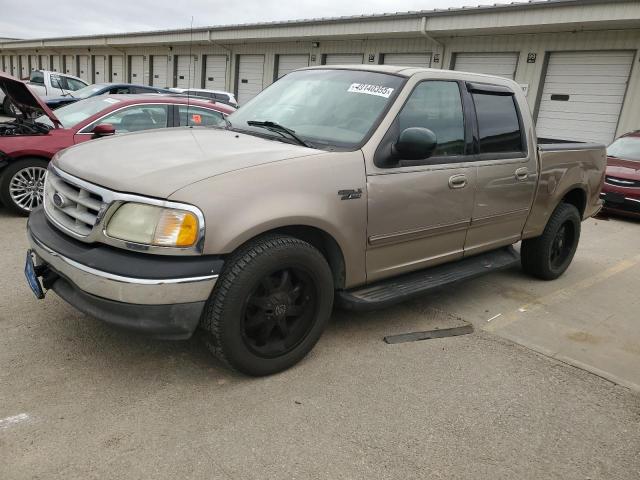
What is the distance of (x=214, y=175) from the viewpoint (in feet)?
8.73

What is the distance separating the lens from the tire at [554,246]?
5090 millimetres

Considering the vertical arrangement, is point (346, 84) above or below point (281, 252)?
above

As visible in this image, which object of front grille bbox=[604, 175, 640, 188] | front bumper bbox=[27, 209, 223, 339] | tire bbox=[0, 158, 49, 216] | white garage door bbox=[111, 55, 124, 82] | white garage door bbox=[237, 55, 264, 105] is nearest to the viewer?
front bumper bbox=[27, 209, 223, 339]

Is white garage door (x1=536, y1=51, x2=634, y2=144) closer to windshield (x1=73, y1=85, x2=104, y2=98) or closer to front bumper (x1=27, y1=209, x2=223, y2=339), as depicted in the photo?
windshield (x1=73, y1=85, x2=104, y2=98)

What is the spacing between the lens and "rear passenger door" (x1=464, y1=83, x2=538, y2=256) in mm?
4035

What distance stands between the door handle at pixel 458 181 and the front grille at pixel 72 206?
2288 millimetres

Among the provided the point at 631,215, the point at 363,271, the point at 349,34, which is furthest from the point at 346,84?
the point at 349,34

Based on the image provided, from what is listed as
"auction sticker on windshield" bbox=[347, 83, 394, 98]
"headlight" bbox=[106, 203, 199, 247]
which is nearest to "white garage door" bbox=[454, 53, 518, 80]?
"auction sticker on windshield" bbox=[347, 83, 394, 98]

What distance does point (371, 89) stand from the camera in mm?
3580

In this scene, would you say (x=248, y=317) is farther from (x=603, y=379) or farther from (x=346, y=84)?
(x=603, y=379)

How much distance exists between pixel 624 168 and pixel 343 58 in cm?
1206

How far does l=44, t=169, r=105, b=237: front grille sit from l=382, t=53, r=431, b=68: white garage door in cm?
1523

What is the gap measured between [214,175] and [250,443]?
1308 millimetres

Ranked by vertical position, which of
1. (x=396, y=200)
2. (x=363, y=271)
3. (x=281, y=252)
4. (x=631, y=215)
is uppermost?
(x=396, y=200)
